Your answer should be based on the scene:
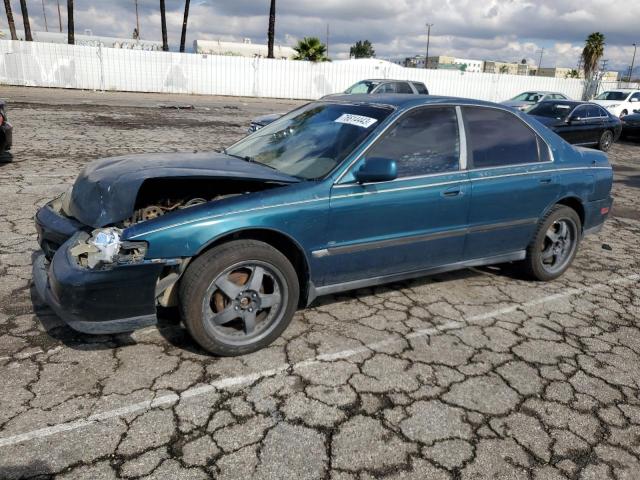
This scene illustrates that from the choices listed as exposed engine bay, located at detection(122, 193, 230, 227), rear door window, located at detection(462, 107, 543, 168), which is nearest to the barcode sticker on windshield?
rear door window, located at detection(462, 107, 543, 168)

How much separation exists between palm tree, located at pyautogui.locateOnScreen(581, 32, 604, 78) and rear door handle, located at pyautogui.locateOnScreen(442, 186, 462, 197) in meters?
53.2

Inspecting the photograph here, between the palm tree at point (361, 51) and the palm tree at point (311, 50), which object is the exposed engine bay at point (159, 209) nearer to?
the palm tree at point (311, 50)

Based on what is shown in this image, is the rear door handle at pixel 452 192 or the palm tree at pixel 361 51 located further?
the palm tree at pixel 361 51

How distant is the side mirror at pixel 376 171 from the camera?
3223 mm

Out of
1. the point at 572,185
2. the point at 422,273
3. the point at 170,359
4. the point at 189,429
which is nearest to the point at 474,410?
the point at 422,273

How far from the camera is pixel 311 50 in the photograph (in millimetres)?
31031

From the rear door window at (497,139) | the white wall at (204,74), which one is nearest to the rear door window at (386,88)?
the rear door window at (497,139)

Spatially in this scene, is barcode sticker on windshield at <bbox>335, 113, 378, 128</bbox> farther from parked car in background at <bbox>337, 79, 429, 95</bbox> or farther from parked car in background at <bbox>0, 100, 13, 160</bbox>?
parked car in background at <bbox>337, 79, 429, 95</bbox>

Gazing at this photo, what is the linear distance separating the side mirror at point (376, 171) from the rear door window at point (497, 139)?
0.96m

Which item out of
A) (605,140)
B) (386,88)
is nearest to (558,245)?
(386,88)

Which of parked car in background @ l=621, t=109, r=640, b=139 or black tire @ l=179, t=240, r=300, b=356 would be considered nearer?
black tire @ l=179, t=240, r=300, b=356

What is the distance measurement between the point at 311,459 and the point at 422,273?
1.87m

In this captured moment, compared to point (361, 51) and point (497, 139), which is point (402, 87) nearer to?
point (497, 139)

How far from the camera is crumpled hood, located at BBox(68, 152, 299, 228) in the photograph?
2951 millimetres
